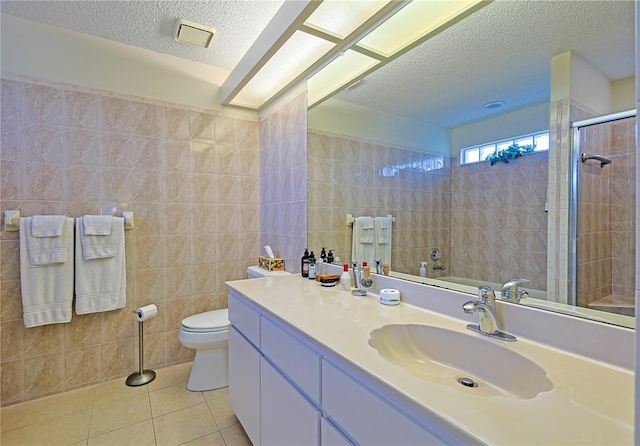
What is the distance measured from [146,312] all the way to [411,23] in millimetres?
2427

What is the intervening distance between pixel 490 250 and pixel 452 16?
3.26 feet

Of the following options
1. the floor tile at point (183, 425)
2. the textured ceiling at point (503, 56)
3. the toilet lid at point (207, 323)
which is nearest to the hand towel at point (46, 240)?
the toilet lid at point (207, 323)

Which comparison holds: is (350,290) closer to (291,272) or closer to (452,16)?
(291,272)

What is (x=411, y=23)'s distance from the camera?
4.73ft

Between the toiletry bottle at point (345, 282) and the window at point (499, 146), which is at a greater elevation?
the window at point (499, 146)

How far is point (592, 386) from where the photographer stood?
2.31 ft

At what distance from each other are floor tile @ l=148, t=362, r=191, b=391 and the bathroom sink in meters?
1.80

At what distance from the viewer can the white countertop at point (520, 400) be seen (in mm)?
550

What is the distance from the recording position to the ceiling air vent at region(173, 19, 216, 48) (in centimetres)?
194

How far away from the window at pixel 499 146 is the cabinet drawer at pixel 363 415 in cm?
98

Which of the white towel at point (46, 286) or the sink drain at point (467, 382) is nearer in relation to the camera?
the sink drain at point (467, 382)

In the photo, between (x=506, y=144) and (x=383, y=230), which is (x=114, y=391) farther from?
(x=506, y=144)

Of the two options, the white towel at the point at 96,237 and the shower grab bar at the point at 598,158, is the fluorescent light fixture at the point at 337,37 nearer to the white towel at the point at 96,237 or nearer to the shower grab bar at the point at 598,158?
the shower grab bar at the point at 598,158

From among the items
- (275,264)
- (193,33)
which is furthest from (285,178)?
(193,33)
